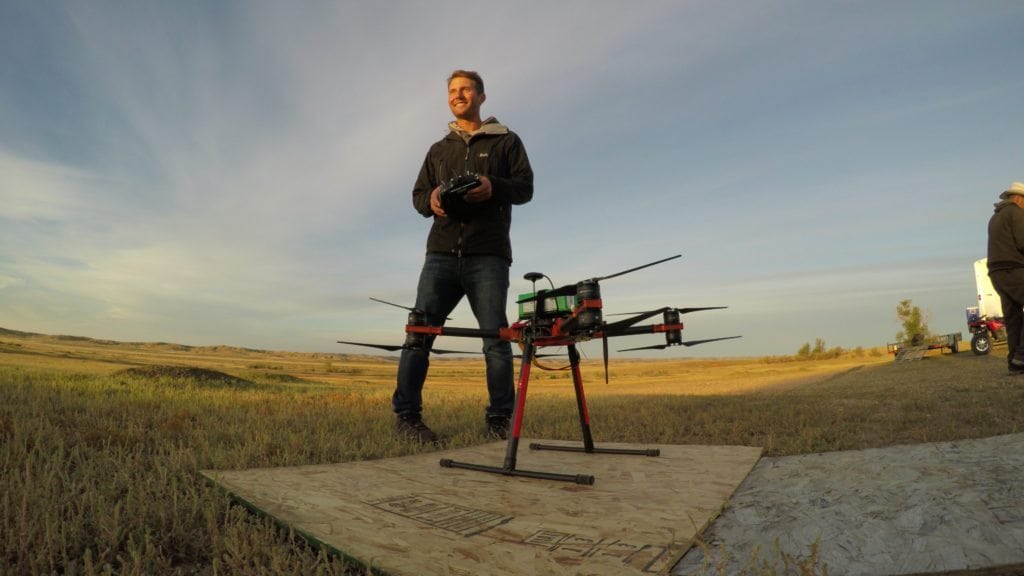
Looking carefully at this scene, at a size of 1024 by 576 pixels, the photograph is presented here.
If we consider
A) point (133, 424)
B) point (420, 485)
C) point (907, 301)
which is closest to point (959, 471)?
point (420, 485)

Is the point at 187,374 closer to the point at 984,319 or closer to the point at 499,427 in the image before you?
the point at 499,427

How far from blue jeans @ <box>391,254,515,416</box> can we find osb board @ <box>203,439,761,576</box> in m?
1.18

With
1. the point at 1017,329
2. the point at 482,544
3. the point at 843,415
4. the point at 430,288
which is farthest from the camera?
the point at 1017,329

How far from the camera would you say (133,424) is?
4.75 m

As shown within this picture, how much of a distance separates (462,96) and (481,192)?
1.34m

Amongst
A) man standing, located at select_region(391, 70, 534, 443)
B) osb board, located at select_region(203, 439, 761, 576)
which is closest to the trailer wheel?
osb board, located at select_region(203, 439, 761, 576)

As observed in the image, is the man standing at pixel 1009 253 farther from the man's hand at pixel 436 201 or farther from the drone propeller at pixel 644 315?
the man's hand at pixel 436 201

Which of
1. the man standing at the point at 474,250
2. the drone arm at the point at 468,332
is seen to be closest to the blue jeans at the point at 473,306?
the man standing at the point at 474,250

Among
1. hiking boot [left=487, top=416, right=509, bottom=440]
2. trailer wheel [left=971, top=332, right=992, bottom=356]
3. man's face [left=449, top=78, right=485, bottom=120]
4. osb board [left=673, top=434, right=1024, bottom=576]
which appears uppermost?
man's face [left=449, top=78, right=485, bottom=120]

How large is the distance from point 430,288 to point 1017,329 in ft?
28.5

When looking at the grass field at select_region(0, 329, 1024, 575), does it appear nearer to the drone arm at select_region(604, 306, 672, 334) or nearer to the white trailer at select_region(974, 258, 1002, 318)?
the drone arm at select_region(604, 306, 672, 334)

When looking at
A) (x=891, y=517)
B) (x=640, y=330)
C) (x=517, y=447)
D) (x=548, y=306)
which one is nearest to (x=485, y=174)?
(x=548, y=306)

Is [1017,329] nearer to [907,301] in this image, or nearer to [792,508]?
[792,508]

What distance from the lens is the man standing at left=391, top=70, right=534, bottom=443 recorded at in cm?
491
